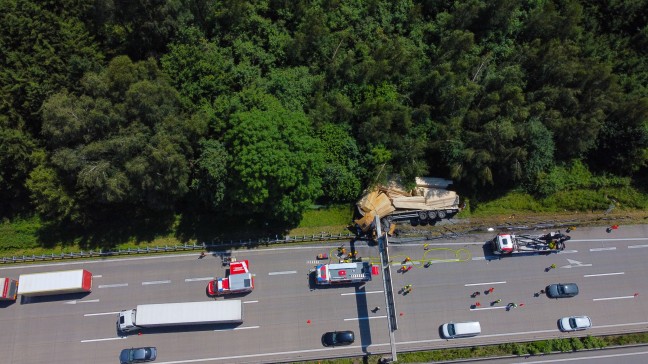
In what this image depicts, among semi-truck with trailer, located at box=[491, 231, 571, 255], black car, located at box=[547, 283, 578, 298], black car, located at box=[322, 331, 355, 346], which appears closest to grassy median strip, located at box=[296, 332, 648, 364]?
black car, located at box=[322, 331, 355, 346]

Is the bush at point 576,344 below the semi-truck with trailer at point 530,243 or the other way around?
below

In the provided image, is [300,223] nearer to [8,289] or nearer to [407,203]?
[407,203]

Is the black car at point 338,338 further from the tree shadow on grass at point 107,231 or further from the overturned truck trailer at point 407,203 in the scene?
the tree shadow on grass at point 107,231

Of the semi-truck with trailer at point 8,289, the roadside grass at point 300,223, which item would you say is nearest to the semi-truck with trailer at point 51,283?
the semi-truck with trailer at point 8,289

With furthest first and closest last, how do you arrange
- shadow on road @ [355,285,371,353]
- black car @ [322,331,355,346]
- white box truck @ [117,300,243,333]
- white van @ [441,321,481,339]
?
shadow on road @ [355,285,371,353]
white van @ [441,321,481,339]
black car @ [322,331,355,346]
white box truck @ [117,300,243,333]

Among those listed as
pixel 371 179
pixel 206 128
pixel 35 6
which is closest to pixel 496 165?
pixel 371 179

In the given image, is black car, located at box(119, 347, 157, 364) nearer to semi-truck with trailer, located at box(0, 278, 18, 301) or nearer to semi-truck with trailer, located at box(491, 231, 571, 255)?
semi-truck with trailer, located at box(0, 278, 18, 301)
